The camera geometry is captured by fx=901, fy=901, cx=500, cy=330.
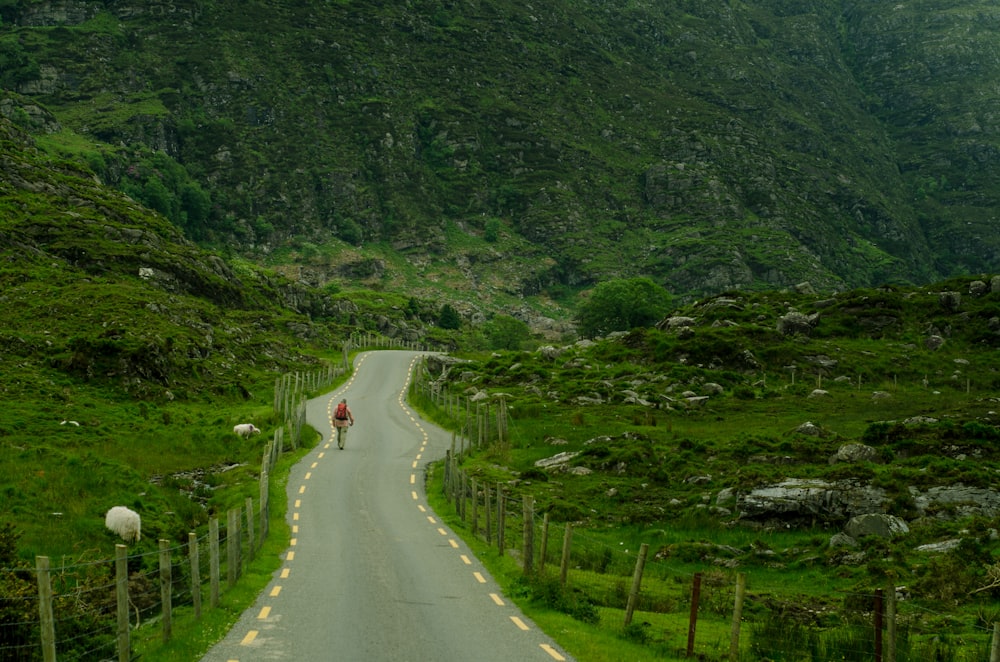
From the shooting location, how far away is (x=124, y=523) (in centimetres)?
2850

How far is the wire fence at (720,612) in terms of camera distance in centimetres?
1750

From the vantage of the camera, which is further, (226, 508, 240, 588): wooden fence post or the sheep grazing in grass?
the sheep grazing in grass

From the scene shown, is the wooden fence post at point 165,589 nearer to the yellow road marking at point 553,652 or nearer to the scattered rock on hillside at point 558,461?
the yellow road marking at point 553,652

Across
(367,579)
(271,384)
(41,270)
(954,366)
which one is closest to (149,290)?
(41,270)

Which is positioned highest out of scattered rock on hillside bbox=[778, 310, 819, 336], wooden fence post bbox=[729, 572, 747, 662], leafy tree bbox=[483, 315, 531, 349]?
scattered rock on hillside bbox=[778, 310, 819, 336]

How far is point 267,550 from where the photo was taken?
27.5m

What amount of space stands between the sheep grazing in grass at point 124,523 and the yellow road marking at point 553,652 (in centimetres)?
1609

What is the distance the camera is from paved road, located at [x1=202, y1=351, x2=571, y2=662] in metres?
17.7

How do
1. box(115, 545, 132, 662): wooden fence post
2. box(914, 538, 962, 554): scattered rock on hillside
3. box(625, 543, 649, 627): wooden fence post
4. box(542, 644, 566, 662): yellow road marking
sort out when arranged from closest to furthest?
box(115, 545, 132, 662): wooden fence post → box(542, 644, 566, 662): yellow road marking → box(625, 543, 649, 627): wooden fence post → box(914, 538, 962, 554): scattered rock on hillside

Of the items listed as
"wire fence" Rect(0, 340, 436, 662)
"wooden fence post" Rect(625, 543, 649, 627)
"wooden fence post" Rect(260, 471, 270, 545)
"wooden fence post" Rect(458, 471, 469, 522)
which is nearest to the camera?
"wire fence" Rect(0, 340, 436, 662)

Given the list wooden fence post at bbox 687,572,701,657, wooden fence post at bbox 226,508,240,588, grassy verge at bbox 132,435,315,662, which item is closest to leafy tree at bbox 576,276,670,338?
grassy verge at bbox 132,435,315,662

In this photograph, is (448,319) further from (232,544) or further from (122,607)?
(122,607)

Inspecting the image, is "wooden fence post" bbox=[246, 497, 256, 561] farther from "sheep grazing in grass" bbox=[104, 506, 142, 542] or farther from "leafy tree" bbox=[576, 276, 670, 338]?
"leafy tree" bbox=[576, 276, 670, 338]

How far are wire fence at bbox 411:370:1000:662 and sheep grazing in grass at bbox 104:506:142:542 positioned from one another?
1131 centimetres
